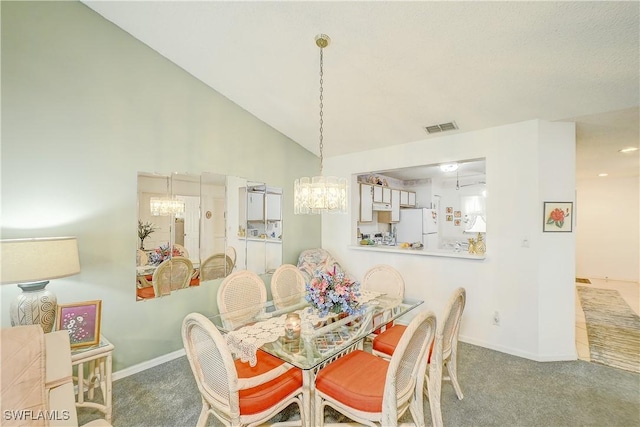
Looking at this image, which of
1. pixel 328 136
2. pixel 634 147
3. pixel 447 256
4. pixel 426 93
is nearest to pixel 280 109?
pixel 328 136

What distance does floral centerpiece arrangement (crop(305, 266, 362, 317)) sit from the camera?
2.10 m

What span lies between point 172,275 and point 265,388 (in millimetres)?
1873

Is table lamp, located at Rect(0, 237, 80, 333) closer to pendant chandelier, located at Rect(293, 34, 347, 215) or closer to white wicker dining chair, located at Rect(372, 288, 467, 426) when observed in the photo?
pendant chandelier, located at Rect(293, 34, 347, 215)

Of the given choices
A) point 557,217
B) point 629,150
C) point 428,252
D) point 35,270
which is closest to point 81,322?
point 35,270

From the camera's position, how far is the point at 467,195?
6551 mm

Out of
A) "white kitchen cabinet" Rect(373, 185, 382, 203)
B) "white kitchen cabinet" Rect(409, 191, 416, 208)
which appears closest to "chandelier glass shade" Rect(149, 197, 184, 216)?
"white kitchen cabinet" Rect(373, 185, 382, 203)

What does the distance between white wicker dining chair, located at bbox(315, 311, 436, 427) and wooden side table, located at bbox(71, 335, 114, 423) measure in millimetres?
1508

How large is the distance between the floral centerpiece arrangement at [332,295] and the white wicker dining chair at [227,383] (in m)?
0.53

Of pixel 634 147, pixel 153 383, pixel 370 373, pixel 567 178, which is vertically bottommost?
pixel 153 383

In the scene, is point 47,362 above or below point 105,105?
below

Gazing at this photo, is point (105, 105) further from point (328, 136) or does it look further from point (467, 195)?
point (467, 195)

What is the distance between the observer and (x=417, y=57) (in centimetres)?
233

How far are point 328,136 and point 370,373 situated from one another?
304 cm

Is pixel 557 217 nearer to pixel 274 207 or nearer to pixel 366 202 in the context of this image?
pixel 366 202
